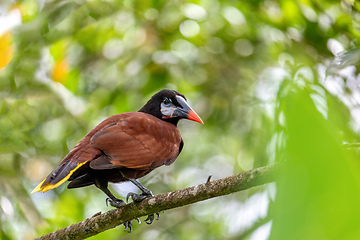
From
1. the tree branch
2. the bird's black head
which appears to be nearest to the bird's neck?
the bird's black head

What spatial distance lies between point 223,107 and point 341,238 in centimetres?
484

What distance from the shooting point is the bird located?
94.4 inches

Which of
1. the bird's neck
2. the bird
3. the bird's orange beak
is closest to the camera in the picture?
the bird

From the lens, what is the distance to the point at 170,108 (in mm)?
3289

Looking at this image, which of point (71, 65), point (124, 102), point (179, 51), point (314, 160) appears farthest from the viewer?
point (71, 65)

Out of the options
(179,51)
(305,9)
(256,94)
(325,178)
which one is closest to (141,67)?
(179,51)

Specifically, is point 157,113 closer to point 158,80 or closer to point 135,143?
→ point 135,143

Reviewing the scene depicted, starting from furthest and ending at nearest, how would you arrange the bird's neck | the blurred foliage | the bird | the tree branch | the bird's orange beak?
the blurred foliage < the bird's neck < the bird's orange beak < the bird < the tree branch

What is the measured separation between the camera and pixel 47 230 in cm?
340

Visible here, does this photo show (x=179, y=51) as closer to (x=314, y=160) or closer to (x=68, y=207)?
(x=68, y=207)

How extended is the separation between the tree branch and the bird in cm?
7

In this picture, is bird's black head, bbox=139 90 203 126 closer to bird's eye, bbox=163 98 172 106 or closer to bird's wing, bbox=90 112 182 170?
bird's eye, bbox=163 98 172 106

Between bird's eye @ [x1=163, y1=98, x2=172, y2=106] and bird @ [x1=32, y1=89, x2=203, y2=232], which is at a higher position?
bird @ [x1=32, y1=89, x2=203, y2=232]

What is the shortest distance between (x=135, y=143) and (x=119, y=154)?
14cm
